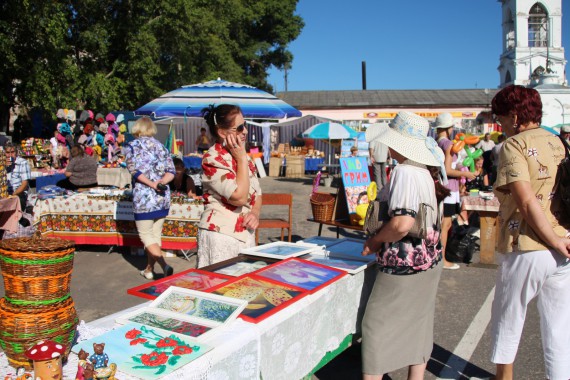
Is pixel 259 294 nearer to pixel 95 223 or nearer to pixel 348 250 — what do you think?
pixel 348 250

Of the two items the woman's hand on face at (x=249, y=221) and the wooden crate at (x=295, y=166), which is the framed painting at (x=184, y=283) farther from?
the wooden crate at (x=295, y=166)

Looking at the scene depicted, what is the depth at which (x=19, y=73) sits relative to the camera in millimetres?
16734

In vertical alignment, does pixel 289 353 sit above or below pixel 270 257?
below

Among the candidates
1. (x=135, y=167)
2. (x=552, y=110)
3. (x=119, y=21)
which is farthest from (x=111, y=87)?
(x=552, y=110)

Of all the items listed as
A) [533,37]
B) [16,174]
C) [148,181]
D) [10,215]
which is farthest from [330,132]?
[533,37]

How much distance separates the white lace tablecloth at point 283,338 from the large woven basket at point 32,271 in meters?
0.26

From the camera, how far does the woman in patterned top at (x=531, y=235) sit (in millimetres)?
2826

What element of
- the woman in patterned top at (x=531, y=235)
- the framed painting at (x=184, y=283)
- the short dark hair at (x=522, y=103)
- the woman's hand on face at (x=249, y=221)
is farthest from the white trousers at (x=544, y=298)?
the framed painting at (x=184, y=283)

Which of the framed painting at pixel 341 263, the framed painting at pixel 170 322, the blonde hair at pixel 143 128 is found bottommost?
the framed painting at pixel 170 322

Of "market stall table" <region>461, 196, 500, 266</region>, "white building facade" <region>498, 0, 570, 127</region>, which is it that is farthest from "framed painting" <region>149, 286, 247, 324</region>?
"white building facade" <region>498, 0, 570, 127</region>

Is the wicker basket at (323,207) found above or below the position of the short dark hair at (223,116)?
below

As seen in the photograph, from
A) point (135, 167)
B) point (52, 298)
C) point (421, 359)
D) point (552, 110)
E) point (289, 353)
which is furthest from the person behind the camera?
point (552, 110)

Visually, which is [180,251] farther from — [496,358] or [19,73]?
[19,73]

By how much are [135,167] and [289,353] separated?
A: 3670 mm
